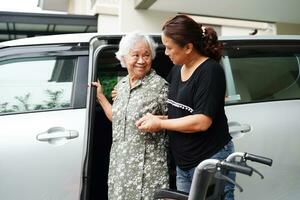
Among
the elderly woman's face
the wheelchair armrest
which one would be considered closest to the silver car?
the elderly woman's face

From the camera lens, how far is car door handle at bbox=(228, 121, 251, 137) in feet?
9.78

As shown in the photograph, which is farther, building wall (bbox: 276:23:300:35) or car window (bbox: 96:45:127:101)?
building wall (bbox: 276:23:300:35)

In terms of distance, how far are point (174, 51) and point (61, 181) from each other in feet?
3.52

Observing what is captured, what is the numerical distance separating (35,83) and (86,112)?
0.47 m

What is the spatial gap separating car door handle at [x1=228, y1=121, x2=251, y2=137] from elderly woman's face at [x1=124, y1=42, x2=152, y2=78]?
0.74 metres

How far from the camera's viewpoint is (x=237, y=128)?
9.83 ft

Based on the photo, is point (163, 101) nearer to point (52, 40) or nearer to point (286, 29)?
point (52, 40)

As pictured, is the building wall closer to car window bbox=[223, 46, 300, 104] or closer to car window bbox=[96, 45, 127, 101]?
car window bbox=[223, 46, 300, 104]

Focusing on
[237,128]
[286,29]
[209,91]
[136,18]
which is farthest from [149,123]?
[286,29]

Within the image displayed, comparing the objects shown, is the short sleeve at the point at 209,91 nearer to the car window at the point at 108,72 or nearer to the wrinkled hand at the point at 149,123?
the wrinkled hand at the point at 149,123

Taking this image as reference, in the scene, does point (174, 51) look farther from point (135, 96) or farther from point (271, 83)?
point (271, 83)

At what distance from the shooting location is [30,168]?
281cm

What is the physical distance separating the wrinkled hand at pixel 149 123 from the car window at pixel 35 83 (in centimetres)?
75

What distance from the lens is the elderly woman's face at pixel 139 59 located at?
101 inches
